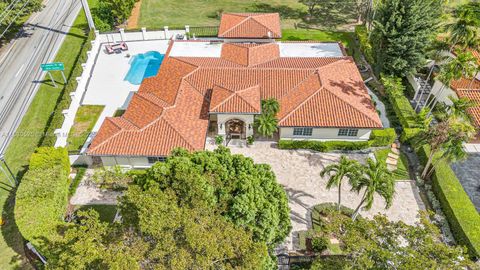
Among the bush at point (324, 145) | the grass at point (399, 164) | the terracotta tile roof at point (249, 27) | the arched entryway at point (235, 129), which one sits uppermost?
the terracotta tile roof at point (249, 27)

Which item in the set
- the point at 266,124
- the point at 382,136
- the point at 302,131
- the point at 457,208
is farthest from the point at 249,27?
the point at 457,208

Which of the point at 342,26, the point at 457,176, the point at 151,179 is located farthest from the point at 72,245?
the point at 342,26

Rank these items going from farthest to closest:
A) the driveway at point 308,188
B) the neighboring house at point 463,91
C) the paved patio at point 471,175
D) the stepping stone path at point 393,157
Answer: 1. the neighboring house at point 463,91
2. the stepping stone path at point 393,157
3. the paved patio at point 471,175
4. the driveway at point 308,188

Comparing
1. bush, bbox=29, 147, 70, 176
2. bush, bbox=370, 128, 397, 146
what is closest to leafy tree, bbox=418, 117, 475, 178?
bush, bbox=370, 128, 397, 146

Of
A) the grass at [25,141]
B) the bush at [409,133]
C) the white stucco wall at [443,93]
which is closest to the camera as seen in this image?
the grass at [25,141]

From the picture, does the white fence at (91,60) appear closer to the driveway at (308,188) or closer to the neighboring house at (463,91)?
the driveway at (308,188)

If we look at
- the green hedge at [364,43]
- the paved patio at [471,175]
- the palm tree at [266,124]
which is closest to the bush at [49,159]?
the palm tree at [266,124]

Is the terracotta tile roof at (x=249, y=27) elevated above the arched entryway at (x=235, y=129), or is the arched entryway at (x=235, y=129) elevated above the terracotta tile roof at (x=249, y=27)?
the terracotta tile roof at (x=249, y=27)

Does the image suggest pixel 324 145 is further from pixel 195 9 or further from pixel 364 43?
pixel 195 9

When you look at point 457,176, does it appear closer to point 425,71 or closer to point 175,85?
point 425,71
